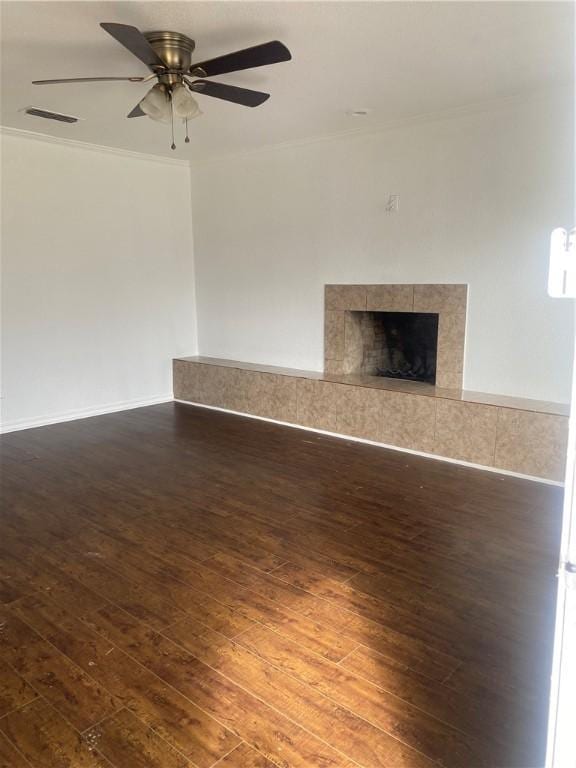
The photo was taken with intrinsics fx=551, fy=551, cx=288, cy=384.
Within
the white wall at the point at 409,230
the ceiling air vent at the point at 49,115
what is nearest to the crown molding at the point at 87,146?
the white wall at the point at 409,230

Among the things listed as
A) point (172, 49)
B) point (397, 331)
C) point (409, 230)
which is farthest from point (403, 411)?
point (172, 49)

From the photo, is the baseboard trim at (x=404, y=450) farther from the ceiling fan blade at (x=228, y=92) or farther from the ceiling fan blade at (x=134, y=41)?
the ceiling fan blade at (x=134, y=41)

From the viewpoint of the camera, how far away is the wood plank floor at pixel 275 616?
1.69 meters

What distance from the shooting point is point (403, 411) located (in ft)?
14.3

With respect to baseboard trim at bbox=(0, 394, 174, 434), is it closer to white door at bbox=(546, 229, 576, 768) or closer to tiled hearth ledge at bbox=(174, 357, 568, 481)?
tiled hearth ledge at bbox=(174, 357, 568, 481)

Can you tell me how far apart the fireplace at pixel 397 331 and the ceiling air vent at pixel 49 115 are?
2.53 meters

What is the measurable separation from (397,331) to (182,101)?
9.92 feet

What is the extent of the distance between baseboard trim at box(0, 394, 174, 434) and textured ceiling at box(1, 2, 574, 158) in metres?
2.55

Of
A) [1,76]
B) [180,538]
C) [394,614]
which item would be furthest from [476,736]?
[1,76]

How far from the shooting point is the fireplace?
4.38 metres

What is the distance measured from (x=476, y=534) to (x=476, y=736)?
55.5 inches

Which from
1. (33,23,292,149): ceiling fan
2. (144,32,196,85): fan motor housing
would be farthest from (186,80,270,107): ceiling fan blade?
(144,32,196,85): fan motor housing

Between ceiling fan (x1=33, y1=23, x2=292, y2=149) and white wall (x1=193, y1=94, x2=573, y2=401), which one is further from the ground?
ceiling fan (x1=33, y1=23, x2=292, y2=149)

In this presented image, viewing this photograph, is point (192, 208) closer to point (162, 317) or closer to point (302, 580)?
point (162, 317)
